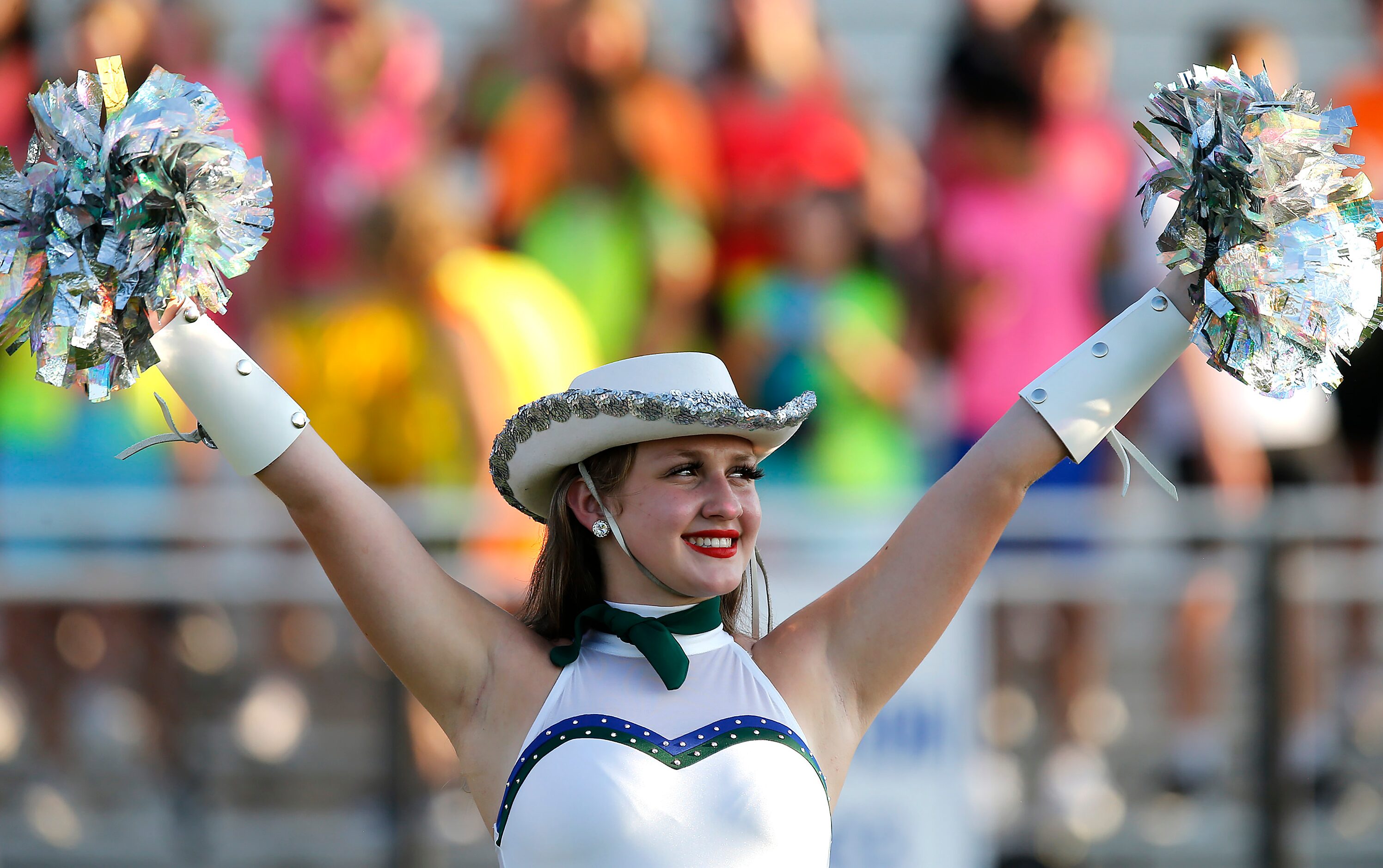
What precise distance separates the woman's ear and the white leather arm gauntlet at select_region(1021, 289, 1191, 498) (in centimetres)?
69

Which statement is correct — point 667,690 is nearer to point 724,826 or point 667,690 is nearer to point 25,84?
point 724,826

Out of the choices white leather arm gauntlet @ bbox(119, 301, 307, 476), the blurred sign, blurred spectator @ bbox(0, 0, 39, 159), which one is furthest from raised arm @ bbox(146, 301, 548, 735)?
blurred spectator @ bbox(0, 0, 39, 159)

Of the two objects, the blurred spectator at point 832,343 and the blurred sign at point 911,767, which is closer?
the blurred sign at point 911,767

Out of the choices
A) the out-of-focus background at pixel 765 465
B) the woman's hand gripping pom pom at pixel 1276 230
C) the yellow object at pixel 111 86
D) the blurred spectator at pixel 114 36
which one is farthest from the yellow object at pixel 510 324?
the woman's hand gripping pom pom at pixel 1276 230

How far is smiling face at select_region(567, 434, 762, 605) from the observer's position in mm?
2318

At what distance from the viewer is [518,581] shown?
14.6 feet

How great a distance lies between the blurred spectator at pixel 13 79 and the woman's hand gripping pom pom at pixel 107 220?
359 cm

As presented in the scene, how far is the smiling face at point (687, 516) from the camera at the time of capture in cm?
232

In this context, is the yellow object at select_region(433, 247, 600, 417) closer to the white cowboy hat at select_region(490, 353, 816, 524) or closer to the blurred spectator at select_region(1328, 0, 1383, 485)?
the white cowboy hat at select_region(490, 353, 816, 524)

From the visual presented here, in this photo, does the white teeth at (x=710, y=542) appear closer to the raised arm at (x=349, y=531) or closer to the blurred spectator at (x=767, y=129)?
the raised arm at (x=349, y=531)

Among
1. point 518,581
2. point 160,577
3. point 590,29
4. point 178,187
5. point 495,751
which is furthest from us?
point 590,29

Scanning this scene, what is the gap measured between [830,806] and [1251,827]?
303 centimetres

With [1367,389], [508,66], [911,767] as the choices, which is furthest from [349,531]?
[1367,389]

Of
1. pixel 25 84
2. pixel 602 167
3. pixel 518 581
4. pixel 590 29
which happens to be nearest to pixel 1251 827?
pixel 518 581
